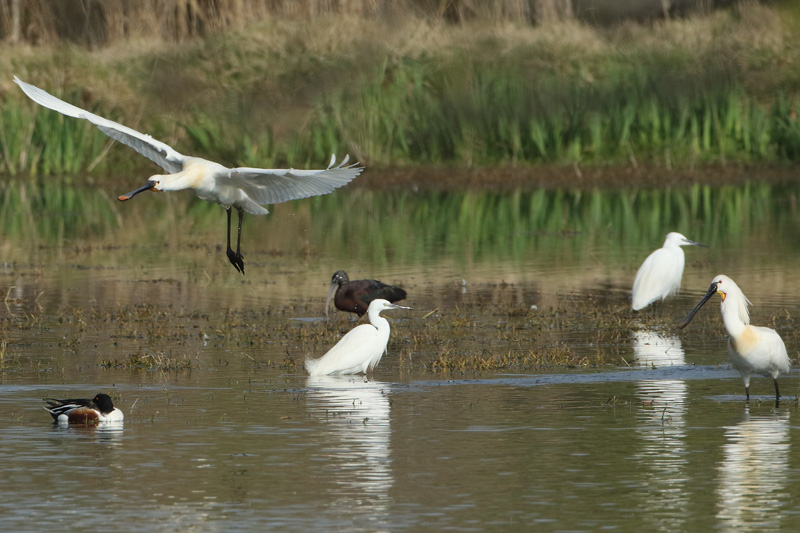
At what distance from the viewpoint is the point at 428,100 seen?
32.7 m

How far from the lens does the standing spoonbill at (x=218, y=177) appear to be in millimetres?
12336

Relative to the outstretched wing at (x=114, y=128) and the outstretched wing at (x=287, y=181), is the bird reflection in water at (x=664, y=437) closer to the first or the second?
the outstretched wing at (x=287, y=181)

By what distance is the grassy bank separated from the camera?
31.7 m

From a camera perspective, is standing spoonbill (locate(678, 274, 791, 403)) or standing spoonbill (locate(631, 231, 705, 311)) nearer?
standing spoonbill (locate(678, 274, 791, 403))

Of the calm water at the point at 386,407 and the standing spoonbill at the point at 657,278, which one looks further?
the standing spoonbill at the point at 657,278

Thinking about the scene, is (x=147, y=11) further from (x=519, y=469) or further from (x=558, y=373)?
(x=519, y=469)

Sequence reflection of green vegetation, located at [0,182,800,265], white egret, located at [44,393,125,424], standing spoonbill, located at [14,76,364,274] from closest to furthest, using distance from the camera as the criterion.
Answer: white egret, located at [44,393,125,424]
standing spoonbill, located at [14,76,364,274]
reflection of green vegetation, located at [0,182,800,265]

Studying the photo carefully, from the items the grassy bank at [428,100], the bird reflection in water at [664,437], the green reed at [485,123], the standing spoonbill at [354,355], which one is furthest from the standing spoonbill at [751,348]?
the green reed at [485,123]

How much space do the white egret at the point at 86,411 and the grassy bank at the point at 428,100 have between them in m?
21.4

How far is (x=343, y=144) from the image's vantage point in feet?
107

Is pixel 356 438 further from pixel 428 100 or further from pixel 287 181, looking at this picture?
pixel 428 100

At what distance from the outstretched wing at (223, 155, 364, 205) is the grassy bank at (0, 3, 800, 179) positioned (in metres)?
17.7

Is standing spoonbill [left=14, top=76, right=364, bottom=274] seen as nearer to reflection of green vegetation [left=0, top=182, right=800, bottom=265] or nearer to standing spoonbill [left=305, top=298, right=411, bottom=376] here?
standing spoonbill [left=305, top=298, right=411, bottom=376]

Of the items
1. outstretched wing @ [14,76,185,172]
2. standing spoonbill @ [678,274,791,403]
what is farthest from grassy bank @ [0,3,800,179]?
standing spoonbill @ [678,274,791,403]
